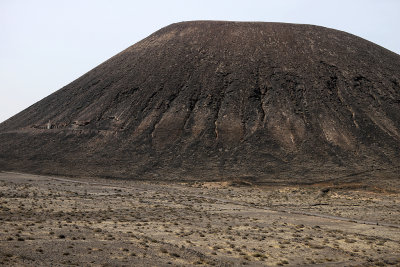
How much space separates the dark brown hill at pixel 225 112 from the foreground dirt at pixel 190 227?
10322 millimetres

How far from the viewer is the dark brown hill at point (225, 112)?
53.4m

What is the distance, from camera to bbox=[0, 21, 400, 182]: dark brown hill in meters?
53.4

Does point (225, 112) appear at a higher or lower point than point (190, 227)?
higher

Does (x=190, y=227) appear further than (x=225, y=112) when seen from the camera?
No

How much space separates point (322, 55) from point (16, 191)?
150ft

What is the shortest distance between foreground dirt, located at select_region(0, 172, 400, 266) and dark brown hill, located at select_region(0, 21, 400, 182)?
10.3 meters

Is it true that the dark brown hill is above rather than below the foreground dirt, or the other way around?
above

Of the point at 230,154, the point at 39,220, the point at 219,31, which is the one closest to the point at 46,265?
the point at 39,220

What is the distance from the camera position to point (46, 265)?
48.9ft

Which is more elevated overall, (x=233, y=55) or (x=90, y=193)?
(x=233, y=55)

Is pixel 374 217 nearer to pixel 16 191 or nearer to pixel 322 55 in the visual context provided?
pixel 16 191

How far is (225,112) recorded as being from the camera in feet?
198

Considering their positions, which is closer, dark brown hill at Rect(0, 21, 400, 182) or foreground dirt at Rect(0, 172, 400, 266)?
foreground dirt at Rect(0, 172, 400, 266)

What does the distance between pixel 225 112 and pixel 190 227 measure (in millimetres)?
37101
